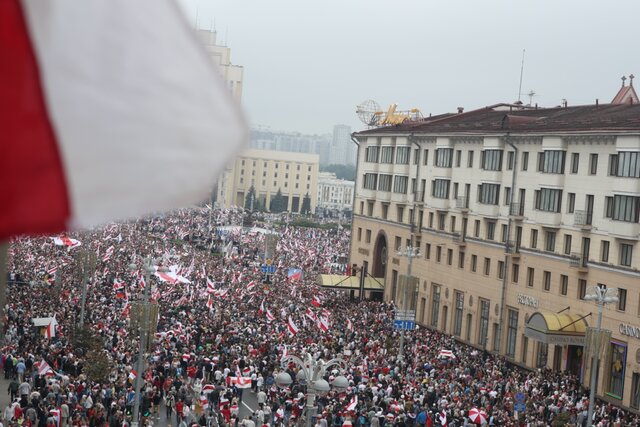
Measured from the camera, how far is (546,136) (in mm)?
53969

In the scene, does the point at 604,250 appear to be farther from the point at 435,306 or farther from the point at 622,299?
the point at 435,306

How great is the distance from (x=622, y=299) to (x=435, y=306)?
19.9 m

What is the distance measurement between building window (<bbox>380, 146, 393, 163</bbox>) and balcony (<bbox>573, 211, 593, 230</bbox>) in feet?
81.5

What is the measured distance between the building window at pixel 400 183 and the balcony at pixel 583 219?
2197 centimetres

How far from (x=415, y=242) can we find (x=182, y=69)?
2583 inches

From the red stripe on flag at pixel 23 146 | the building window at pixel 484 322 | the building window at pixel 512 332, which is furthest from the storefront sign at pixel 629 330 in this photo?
the red stripe on flag at pixel 23 146

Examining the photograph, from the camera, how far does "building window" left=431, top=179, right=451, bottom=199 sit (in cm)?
6575

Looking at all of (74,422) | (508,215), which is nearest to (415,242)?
(508,215)

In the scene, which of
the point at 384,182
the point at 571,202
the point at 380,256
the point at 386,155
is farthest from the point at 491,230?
the point at 380,256

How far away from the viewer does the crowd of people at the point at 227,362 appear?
3247 centimetres

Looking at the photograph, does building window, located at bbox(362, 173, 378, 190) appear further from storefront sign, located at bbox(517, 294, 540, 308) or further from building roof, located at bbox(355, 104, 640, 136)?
storefront sign, located at bbox(517, 294, 540, 308)

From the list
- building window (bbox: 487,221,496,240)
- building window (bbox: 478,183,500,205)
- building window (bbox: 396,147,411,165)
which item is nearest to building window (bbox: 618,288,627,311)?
building window (bbox: 487,221,496,240)

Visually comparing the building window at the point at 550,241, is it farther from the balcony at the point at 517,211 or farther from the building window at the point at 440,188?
the building window at the point at 440,188

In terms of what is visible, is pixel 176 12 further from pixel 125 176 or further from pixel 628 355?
pixel 628 355
